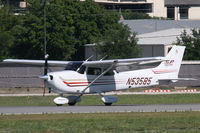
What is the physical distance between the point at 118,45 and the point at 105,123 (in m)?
42.0

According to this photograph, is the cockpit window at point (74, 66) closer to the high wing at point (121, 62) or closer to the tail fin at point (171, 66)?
the high wing at point (121, 62)

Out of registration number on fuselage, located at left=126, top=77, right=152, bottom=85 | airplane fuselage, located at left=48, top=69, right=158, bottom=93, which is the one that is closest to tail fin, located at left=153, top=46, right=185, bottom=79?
airplane fuselage, located at left=48, top=69, right=158, bottom=93

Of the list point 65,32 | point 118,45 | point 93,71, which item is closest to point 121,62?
point 93,71

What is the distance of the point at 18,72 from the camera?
1866 inches

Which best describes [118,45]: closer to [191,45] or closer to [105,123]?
[191,45]

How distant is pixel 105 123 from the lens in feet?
58.1

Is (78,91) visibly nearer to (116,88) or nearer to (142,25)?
(116,88)

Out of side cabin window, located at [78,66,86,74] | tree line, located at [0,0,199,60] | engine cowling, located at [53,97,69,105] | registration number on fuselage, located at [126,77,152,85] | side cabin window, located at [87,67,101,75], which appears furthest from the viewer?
tree line, located at [0,0,199,60]

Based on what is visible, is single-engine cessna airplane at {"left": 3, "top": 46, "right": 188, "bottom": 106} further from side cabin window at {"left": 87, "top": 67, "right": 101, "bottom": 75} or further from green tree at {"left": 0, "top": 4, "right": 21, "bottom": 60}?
green tree at {"left": 0, "top": 4, "right": 21, "bottom": 60}

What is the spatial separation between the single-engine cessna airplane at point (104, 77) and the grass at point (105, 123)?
215 inches

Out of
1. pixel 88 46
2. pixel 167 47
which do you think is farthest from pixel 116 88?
pixel 88 46

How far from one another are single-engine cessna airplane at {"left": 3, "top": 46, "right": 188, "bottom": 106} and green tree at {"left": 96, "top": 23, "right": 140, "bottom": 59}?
2828 centimetres

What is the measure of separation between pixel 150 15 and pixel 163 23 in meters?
50.7

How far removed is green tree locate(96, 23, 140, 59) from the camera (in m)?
58.1
